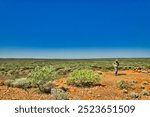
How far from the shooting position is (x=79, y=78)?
757 inches

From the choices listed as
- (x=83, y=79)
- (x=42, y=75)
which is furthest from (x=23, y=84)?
(x=83, y=79)

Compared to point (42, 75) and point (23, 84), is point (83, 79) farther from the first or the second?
point (23, 84)

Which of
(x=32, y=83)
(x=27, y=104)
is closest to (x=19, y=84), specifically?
(x=32, y=83)

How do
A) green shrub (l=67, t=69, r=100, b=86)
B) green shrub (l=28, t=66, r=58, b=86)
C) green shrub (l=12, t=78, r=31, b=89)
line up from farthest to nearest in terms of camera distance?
green shrub (l=67, t=69, r=100, b=86) < green shrub (l=28, t=66, r=58, b=86) < green shrub (l=12, t=78, r=31, b=89)

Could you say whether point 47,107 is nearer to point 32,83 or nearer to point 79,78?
point 32,83

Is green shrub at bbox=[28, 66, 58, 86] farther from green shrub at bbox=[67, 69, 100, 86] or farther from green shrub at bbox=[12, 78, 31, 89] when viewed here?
green shrub at bbox=[67, 69, 100, 86]

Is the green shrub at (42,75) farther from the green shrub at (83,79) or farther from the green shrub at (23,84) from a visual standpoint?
the green shrub at (83,79)

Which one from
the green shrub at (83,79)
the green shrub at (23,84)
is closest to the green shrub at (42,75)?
the green shrub at (23,84)

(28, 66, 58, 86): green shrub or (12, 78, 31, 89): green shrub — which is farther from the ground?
(28, 66, 58, 86): green shrub

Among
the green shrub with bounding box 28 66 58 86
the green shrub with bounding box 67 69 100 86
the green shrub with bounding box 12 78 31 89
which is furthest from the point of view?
the green shrub with bounding box 67 69 100 86

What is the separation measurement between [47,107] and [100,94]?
750cm

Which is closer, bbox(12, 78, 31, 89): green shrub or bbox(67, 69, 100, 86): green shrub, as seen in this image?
bbox(12, 78, 31, 89): green shrub

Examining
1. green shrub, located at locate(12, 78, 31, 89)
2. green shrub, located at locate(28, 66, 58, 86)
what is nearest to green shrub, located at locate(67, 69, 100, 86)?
green shrub, located at locate(28, 66, 58, 86)

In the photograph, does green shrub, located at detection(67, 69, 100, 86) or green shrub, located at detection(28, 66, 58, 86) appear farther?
green shrub, located at detection(67, 69, 100, 86)
